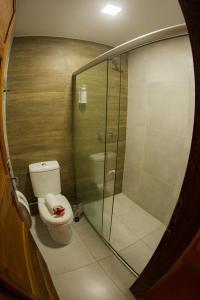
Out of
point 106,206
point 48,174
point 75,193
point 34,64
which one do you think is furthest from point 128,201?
point 34,64

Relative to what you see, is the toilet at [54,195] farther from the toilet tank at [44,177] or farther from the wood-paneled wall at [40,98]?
the wood-paneled wall at [40,98]

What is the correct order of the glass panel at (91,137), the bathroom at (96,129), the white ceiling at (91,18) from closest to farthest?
1. the white ceiling at (91,18)
2. the bathroom at (96,129)
3. the glass panel at (91,137)

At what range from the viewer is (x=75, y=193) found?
8.15 feet

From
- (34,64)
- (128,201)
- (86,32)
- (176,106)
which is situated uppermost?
(86,32)

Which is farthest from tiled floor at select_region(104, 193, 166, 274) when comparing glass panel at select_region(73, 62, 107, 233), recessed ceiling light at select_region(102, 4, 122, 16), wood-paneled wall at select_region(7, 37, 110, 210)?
recessed ceiling light at select_region(102, 4, 122, 16)

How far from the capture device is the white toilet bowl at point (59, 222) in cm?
167

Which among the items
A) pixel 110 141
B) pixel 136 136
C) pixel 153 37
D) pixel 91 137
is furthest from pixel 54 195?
pixel 153 37

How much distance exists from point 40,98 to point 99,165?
41.6 inches

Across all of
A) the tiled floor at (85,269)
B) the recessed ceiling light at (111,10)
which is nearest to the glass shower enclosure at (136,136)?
the tiled floor at (85,269)

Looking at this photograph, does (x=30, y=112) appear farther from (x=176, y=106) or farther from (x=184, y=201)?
(x=184, y=201)

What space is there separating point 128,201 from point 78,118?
1.42 metres

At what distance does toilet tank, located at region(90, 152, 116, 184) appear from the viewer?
1.89 m

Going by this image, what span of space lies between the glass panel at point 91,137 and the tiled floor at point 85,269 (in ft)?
0.88

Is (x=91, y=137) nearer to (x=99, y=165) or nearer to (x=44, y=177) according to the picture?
(x=99, y=165)
